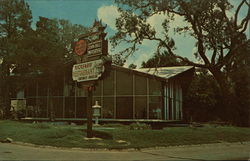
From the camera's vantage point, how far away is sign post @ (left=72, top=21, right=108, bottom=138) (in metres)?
16.5

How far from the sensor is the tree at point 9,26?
36678mm

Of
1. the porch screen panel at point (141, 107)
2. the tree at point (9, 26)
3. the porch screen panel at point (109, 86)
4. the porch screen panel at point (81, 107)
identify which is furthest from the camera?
the tree at point (9, 26)

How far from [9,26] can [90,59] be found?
983 inches

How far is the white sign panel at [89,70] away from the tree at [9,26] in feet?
68.7

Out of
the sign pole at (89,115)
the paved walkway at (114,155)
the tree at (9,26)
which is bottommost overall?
the paved walkway at (114,155)

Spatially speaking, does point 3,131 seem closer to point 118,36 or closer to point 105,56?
point 105,56

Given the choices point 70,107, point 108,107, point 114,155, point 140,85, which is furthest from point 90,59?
point 70,107

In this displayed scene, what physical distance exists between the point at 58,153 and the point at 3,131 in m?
8.88

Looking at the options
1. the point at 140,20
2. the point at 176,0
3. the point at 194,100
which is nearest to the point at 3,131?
the point at 140,20

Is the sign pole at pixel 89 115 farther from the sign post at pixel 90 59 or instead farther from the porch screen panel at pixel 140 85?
the porch screen panel at pixel 140 85

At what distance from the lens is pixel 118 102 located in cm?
2955

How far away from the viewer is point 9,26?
38.3 metres

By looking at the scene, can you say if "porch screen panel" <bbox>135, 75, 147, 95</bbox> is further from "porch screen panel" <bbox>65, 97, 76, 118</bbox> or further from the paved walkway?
the paved walkway

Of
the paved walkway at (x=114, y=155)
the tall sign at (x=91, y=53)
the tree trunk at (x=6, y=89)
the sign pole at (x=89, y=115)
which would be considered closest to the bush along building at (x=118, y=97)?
the tree trunk at (x=6, y=89)
